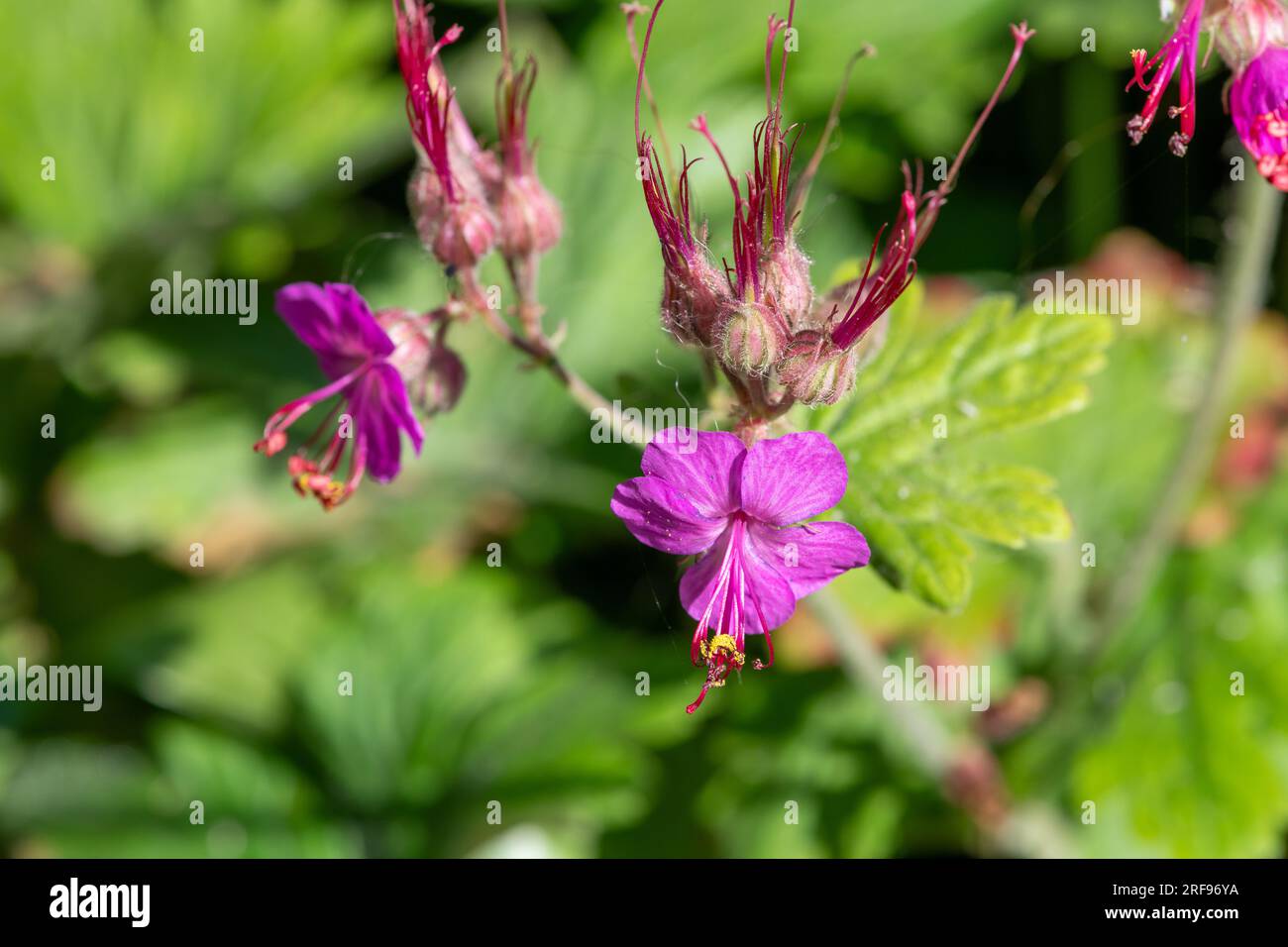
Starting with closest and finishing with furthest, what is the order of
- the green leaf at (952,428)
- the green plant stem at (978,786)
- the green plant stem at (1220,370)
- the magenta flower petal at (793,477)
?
the magenta flower petal at (793,477) < the green leaf at (952,428) < the green plant stem at (1220,370) < the green plant stem at (978,786)

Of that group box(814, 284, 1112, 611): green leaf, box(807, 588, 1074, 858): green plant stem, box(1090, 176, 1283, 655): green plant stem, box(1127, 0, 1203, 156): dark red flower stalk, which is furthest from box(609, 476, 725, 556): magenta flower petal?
box(1090, 176, 1283, 655): green plant stem

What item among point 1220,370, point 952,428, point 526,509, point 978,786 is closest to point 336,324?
point 952,428

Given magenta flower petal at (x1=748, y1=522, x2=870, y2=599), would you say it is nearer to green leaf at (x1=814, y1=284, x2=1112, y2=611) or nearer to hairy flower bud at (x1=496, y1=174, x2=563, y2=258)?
green leaf at (x1=814, y1=284, x2=1112, y2=611)

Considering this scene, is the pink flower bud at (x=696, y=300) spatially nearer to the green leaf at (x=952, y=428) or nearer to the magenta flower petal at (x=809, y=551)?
the magenta flower petal at (x=809, y=551)

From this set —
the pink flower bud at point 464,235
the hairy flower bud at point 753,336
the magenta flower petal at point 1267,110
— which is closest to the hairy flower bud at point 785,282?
the hairy flower bud at point 753,336

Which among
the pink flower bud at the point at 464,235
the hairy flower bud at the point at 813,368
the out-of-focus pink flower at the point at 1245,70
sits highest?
the out-of-focus pink flower at the point at 1245,70

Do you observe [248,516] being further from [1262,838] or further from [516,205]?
A: [1262,838]
